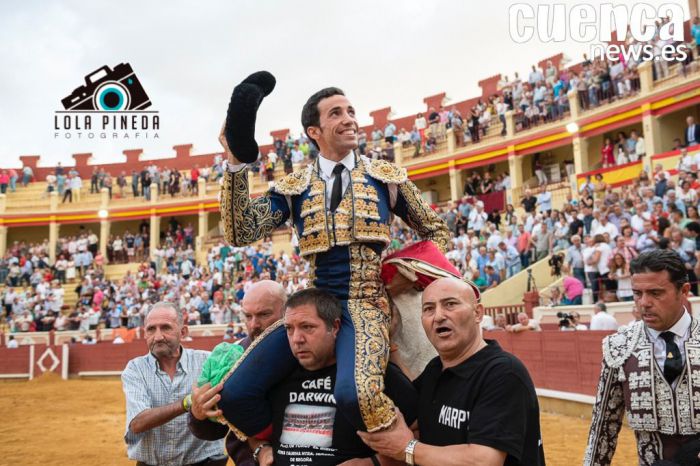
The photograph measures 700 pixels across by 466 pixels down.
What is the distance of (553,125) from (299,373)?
18185mm

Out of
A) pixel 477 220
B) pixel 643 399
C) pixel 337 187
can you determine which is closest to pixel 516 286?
pixel 477 220

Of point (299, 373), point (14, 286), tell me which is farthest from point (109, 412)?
point (14, 286)

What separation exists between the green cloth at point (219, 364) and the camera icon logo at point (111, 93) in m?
15.5

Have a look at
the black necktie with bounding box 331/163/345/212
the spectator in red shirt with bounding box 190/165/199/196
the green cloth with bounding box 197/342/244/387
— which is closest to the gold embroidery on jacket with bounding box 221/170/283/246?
the black necktie with bounding box 331/163/345/212

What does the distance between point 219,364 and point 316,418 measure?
427 millimetres

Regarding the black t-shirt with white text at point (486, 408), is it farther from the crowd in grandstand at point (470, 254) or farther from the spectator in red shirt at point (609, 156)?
the spectator in red shirt at point (609, 156)

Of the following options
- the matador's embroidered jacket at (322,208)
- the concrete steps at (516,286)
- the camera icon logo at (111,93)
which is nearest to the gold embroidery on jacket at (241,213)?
the matador's embroidered jacket at (322,208)

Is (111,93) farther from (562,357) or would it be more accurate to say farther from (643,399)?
(643,399)

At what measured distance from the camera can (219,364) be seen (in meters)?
2.50

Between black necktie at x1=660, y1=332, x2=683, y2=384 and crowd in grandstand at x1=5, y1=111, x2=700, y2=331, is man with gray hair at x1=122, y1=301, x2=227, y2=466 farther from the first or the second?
crowd in grandstand at x1=5, y1=111, x2=700, y2=331

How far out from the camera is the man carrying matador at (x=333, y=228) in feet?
7.35

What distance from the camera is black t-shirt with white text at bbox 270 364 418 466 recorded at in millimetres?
2295

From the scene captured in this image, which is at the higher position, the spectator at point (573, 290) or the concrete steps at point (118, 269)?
the concrete steps at point (118, 269)

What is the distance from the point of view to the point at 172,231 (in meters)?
27.2
